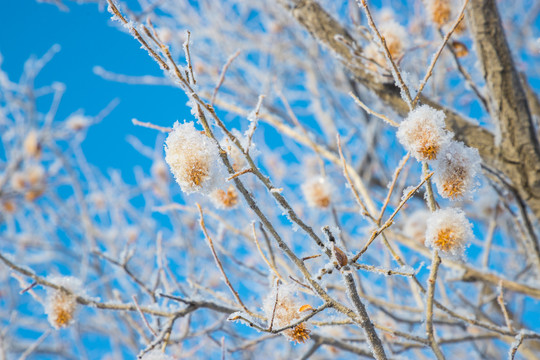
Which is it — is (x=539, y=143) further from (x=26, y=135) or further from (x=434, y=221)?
(x=26, y=135)

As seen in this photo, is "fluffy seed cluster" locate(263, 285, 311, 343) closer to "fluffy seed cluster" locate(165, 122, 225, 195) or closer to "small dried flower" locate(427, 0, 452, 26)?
"fluffy seed cluster" locate(165, 122, 225, 195)

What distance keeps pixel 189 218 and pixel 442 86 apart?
2210mm

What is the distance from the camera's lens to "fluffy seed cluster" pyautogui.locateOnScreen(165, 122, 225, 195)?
2.64ft

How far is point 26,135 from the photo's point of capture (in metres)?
3.44

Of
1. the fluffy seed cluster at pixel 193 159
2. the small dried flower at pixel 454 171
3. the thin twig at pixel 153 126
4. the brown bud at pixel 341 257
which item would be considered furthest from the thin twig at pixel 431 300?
the thin twig at pixel 153 126

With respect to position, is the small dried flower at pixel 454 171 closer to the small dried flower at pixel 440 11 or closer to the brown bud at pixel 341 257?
the brown bud at pixel 341 257

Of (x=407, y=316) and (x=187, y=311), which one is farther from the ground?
(x=187, y=311)

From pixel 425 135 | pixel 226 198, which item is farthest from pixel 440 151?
pixel 226 198

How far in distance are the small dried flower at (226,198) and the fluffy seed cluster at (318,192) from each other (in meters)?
0.44

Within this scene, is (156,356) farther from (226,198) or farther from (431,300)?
(431,300)

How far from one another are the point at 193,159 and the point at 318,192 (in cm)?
89

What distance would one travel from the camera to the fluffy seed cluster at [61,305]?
1.14m

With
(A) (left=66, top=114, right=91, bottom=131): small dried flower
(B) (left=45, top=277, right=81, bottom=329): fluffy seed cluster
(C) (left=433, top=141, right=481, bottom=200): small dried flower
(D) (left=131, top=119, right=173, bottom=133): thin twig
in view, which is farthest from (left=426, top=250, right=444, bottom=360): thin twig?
(A) (left=66, top=114, right=91, bottom=131): small dried flower

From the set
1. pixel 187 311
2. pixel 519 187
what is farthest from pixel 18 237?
pixel 519 187
